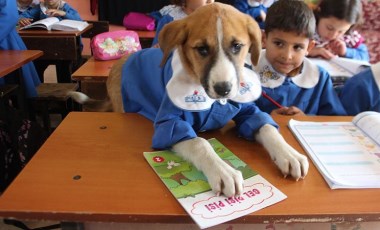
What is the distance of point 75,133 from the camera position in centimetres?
111

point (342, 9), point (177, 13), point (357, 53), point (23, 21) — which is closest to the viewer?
point (342, 9)

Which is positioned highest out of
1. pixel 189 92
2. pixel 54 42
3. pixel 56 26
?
pixel 189 92

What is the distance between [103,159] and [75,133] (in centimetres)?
20

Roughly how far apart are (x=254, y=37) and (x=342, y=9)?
103 cm

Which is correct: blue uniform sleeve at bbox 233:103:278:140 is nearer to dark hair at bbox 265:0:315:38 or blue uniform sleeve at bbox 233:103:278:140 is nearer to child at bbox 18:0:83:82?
dark hair at bbox 265:0:315:38

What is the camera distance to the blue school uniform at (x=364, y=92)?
147 centimetres

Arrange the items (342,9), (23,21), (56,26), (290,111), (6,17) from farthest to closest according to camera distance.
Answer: (23,21)
(56,26)
(6,17)
(342,9)
(290,111)

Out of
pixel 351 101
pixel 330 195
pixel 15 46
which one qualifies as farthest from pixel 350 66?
pixel 15 46

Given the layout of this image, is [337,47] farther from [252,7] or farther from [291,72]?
[252,7]

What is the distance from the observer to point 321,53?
1954 millimetres

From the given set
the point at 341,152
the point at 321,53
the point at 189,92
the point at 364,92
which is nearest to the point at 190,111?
the point at 189,92

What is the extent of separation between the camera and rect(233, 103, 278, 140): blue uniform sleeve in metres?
1.10

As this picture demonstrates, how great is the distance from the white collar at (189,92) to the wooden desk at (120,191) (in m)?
0.15

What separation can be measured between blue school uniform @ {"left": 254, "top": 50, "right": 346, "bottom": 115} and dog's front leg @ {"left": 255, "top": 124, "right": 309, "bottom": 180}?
1.53ft
